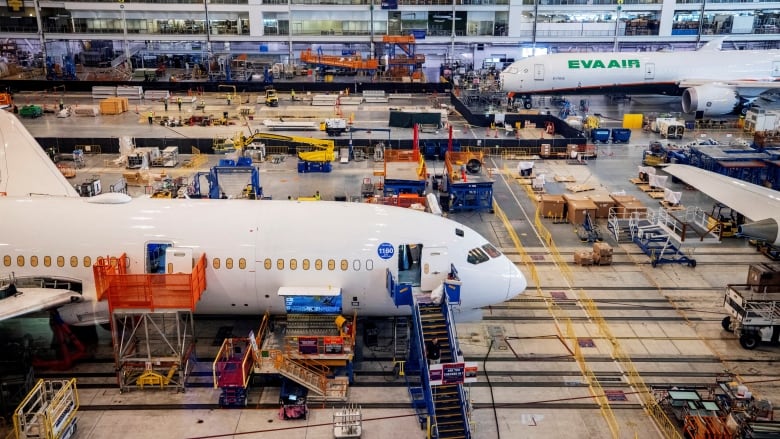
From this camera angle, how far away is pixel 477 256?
25.5 m

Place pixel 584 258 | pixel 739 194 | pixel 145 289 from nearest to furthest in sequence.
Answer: pixel 145 289 → pixel 739 194 → pixel 584 258

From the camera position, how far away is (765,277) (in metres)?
27.8

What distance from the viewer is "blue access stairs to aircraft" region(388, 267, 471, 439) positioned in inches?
810

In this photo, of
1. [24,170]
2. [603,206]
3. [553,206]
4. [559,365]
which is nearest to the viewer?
[559,365]

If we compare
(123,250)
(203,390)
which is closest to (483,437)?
(203,390)

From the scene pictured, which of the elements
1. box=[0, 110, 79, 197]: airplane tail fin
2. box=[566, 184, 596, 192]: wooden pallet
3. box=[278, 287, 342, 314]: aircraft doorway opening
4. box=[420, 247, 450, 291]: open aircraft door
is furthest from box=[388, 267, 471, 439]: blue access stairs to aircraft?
box=[566, 184, 596, 192]: wooden pallet

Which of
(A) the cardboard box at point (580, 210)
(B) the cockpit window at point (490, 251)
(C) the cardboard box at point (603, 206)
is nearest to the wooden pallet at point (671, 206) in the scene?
(C) the cardboard box at point (603, 206)

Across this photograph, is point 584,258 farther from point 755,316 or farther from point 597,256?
point 755,316

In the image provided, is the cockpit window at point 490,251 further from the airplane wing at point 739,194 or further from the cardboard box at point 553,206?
the cardboard box at point 553,206

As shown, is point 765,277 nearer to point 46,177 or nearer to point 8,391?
point 8,391

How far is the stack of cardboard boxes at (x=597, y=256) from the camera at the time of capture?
35.2m

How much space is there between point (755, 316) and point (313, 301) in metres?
16.9

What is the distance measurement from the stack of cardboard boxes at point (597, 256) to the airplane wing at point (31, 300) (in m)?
23.4

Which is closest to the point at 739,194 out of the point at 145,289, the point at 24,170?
the point at 145,289
